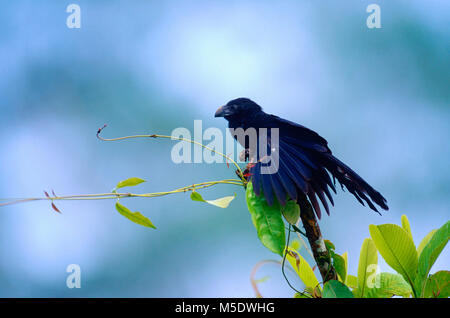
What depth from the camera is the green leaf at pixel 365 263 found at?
113cm

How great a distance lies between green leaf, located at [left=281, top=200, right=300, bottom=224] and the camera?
1.02 metres

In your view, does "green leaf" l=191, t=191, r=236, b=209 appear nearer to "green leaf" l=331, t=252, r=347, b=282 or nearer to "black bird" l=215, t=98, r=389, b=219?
"black bird" l=215, t=98, r=389, b=219

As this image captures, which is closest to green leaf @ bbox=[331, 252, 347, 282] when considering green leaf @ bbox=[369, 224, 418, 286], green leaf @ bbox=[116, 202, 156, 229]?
green leaf @ bbox=[369, 224, 418, 286]

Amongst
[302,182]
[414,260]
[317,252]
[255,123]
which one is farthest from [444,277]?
[255,123]

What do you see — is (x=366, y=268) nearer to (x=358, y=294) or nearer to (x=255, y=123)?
(x=358, y=294)

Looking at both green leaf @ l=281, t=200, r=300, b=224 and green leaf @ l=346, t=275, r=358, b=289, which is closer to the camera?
green leaf @ l=281, t=200, r=300, b=224

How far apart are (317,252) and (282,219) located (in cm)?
18

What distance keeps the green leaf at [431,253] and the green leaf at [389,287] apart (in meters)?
0.04

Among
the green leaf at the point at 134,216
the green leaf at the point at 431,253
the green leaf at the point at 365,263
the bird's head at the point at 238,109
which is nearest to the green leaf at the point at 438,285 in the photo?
the green leaf at the point at 431,253

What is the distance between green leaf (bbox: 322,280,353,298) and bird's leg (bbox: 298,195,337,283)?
11 centimetres

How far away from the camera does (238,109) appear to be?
180 cm

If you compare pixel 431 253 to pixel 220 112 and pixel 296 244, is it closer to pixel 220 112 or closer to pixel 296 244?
pixel 296 244

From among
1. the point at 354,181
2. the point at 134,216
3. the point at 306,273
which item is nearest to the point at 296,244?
the point at 306,273
